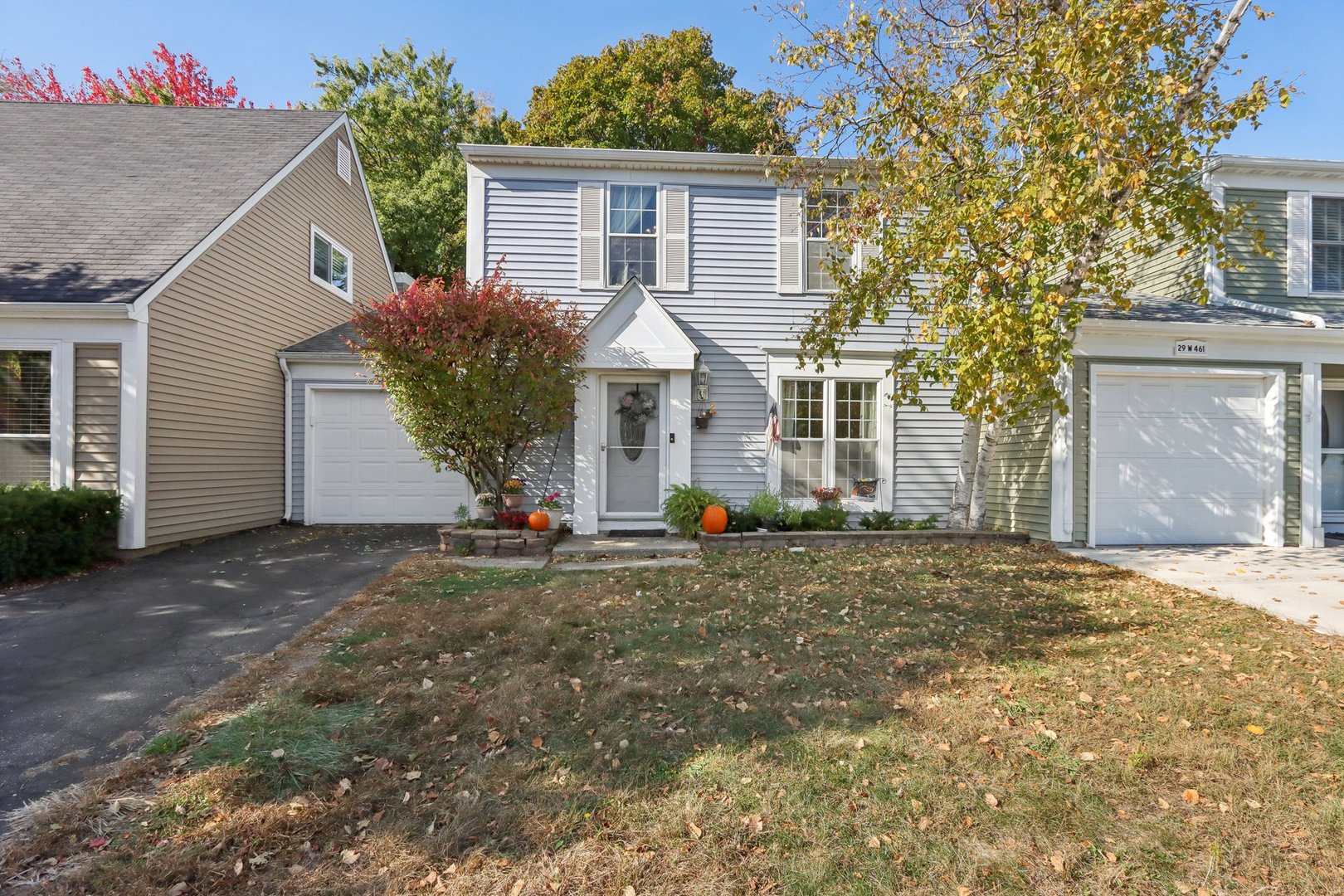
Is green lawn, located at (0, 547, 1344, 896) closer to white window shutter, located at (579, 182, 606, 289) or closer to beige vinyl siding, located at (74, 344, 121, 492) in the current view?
beige vinyl siding, located at (74, 344, 121, 492)

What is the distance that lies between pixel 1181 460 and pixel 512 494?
8.47m

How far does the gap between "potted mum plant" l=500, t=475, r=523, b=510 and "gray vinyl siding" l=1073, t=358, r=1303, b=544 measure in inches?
272

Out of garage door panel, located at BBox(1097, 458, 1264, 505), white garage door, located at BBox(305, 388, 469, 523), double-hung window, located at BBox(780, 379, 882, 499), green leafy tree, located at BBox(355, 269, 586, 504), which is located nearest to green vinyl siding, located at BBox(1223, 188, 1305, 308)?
garage door panel, located at BBox(1097, 458, 1264, 505)

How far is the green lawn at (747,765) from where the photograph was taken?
2.20 meters

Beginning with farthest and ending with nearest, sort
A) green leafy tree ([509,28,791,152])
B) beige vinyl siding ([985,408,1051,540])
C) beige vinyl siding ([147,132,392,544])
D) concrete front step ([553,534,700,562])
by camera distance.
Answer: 1. green leafy tree ([509,28,791,152])
2. beige vinyl siding ([985,408,1051,540])
3. beige vinyl siding ([147,132,392,544])
4. concrete front step ([553,534,700,562])

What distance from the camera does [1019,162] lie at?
7.05m

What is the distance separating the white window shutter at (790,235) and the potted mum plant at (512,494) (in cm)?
463

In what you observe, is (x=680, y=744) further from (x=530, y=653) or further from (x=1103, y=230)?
(x=1103, y=230)

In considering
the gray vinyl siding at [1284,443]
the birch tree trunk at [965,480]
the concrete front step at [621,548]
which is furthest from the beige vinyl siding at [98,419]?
the gray vinyl siding at [1284,443]

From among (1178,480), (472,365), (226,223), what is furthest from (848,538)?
(226,223)

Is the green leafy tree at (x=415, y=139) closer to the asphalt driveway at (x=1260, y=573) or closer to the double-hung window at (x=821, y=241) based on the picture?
the double-hung window at (x=821, y=241)

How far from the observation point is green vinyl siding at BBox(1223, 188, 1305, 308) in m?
9.41

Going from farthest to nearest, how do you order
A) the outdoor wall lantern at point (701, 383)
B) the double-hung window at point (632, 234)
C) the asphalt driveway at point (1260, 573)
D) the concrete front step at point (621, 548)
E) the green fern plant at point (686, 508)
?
the double-hung window at point (632, 234) → the outdoor wall lantern at point (701, 383) → the green fern plant at point (686, 508) → the concrete front step at point (621, 548) → the asphalt driveway at point (1260, 573)

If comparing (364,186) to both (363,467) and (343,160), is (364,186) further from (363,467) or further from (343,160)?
(363,467)
